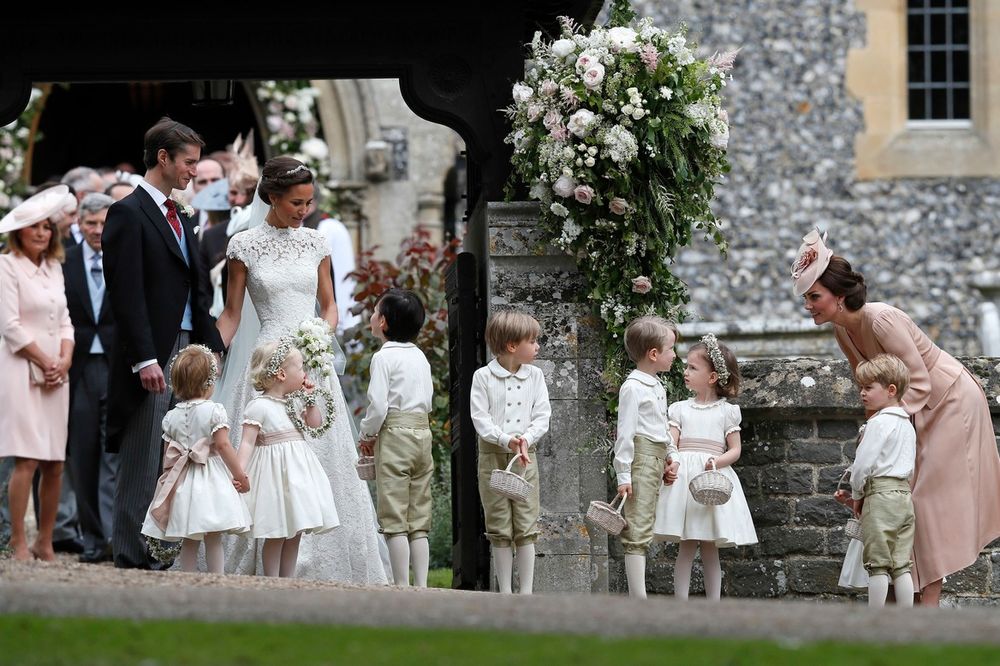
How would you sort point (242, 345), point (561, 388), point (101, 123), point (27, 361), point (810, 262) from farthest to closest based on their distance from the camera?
point (101, 123), point (27, 361), point (242, 345), point (561, 388), point (810, 262)

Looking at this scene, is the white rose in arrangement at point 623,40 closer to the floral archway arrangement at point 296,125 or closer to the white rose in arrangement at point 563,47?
the white rose in arrangement at point 563,47

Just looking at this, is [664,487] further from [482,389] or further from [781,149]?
[781,149]

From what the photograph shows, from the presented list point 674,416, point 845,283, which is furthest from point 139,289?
point 845,283

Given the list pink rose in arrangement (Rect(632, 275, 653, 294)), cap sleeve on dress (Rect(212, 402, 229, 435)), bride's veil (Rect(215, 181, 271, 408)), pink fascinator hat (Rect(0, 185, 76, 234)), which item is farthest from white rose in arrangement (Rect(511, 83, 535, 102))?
pink fascinator hat (Rect(0, 185, 76, 234))

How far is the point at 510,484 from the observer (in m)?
7.75

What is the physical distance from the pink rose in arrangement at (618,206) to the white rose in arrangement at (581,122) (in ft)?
1.10

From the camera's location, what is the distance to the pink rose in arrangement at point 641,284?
332 inches

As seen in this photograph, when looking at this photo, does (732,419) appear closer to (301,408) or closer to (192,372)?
(301,408)

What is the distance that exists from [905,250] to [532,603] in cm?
1261

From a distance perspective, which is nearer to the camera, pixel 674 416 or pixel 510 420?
pixel 510 420

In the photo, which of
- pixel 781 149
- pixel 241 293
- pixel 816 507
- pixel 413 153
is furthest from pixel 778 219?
pixel 241 293

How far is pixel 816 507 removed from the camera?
357 inches

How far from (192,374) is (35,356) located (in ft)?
6.84

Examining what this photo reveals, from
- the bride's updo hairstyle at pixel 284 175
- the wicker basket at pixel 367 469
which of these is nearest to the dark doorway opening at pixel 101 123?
the bride's updo hairstyle at pixel 284 175
